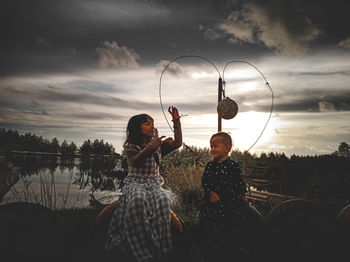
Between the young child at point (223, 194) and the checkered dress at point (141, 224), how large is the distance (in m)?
0.53

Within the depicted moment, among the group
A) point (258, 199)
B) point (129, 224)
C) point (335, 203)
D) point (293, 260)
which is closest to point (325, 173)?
point (258, 199)

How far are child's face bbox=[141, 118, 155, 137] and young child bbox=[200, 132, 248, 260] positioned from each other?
80 cm

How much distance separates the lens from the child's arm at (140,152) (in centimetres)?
273

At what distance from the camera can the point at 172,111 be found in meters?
3.09

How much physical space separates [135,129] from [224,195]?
4.64ft

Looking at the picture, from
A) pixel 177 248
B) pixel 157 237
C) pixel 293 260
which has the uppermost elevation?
pixel 157 237

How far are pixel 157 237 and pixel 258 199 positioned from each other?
3736 millimetres

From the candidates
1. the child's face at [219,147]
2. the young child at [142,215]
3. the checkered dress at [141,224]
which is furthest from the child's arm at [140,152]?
the child's face at [219,147]

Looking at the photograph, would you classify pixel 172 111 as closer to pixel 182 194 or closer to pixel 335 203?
pixel 335 203

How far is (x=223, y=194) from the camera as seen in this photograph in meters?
2.77

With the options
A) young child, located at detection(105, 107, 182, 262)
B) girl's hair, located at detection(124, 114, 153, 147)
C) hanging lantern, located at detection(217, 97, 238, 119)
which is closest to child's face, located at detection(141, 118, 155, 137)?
girl's hair, located at detection(124, 114, 153, 147)

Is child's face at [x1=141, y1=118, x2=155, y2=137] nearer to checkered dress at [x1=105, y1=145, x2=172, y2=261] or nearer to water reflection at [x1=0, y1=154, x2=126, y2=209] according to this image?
checkered dress at [x1=105, y1=145, x2=172, y2=261]

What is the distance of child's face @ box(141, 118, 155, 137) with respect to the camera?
3.04 metres

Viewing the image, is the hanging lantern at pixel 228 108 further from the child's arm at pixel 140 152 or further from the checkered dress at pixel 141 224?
the checkered dress at pixel 141 224
